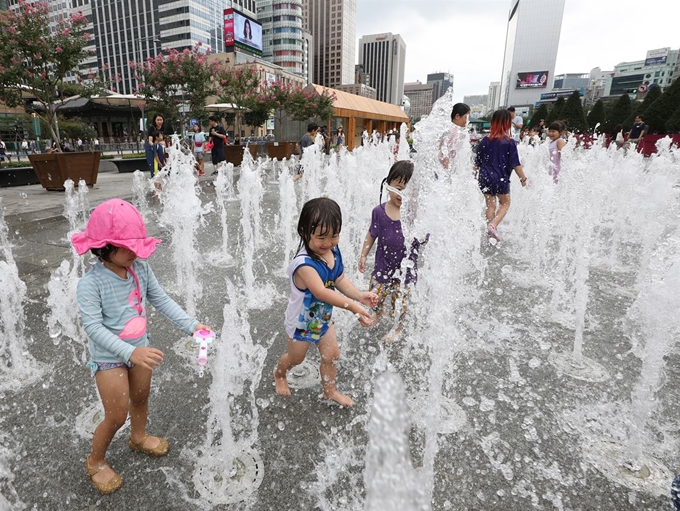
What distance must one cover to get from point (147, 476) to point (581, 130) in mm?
33027

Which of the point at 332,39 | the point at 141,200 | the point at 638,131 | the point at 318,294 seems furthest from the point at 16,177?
the point at 332,39

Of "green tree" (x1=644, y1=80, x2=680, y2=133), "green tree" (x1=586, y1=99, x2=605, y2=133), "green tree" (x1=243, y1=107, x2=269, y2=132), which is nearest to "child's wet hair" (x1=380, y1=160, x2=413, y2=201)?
"green tree" (x1=243, y1=107, x2=269, y2=132)

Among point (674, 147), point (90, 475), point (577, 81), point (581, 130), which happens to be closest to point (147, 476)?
point (90, 475)

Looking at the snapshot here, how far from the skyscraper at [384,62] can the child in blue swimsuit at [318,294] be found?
172 m

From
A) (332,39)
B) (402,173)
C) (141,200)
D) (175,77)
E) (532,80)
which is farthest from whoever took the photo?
(332,39)

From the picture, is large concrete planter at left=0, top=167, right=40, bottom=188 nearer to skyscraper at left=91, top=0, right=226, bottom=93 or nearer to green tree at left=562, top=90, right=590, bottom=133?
green tree at left=562, top=90, right=590, bottom=133

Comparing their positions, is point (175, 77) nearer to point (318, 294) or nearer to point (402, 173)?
point (402, 173)

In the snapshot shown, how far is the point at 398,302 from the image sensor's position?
3076mm

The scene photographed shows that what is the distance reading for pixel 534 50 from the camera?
106 meters

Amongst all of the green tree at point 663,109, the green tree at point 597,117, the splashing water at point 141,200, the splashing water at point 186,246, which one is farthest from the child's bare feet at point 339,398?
the green tree at point 597,117

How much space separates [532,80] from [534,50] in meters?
10.3

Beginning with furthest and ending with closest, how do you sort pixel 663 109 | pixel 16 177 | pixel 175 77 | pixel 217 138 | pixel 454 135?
pixel 663 109, pixel 175 77, pixel 217 138, pixel 16 177, pixel 454 135

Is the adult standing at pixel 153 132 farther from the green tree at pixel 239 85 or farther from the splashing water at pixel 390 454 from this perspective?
the splashing water at pixel 390 454

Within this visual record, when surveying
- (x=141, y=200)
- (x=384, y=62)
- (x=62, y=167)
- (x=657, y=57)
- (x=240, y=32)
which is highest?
(x=384, y=62)
